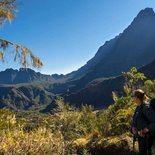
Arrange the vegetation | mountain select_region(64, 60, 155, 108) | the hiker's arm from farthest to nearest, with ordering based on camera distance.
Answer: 1. mountain select_region(64, 60, 155, 108)
2. the vegetation
3. the hiker's arm

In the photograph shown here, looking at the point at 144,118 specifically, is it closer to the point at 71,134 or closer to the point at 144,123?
the point at 144,123

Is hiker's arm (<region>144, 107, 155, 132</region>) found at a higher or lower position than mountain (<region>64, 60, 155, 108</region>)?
lower

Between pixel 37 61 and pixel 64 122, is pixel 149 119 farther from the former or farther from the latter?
pixel 37 61

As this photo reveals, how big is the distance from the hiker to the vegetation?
1.98m

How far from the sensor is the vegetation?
6.72 m

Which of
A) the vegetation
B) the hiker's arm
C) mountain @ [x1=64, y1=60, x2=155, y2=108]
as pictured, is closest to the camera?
the hiker's arm

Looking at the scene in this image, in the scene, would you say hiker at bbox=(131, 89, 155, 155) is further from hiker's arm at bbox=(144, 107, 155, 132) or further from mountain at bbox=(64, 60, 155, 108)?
mountain at bbox=(64, 60, 155, 108)

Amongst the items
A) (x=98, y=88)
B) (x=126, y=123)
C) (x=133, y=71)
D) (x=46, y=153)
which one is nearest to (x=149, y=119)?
(x=46, y=153)

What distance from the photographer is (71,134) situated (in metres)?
11.4

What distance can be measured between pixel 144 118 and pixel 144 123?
92 millimetres

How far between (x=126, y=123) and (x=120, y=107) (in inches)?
76.4

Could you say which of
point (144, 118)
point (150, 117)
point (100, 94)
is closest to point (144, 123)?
point (144, 118)

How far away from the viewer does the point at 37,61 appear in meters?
12.7

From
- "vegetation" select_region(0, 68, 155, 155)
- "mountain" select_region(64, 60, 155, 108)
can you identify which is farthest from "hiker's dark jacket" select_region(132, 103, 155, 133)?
"mountain" select_region(64, 60, 155, 108)
